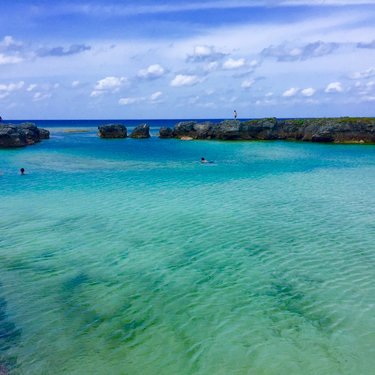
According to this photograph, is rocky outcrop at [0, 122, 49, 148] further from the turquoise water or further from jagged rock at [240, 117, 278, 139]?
jagged rock at [240, 117, 278, 139]

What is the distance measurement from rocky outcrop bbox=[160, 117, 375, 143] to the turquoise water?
49014 millimetres

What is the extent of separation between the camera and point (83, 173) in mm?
39281

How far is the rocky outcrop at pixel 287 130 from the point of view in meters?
71.9

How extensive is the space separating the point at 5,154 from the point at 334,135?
186ft

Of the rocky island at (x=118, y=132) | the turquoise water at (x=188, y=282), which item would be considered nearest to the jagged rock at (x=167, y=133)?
the rocky island at (x=118, y=132)

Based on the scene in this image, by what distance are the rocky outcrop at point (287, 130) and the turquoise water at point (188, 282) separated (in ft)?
161

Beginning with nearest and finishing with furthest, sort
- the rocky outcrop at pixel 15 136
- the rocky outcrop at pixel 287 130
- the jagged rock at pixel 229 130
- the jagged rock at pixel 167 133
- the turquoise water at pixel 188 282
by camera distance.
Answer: the turquoise water at pixel 188 282 < the rocky outcrop at pixel 15 136 < the rocky outcrop at pixel 287 130 < the jagged rock at pixel 229 130 < the jagged rock at pixel 167 133

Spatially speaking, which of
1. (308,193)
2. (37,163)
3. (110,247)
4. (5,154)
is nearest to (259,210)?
(308,193)

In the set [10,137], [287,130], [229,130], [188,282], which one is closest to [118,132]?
[229,130]

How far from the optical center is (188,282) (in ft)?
43.6

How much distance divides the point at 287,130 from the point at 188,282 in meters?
73.8

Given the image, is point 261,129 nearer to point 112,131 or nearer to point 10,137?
point 112,131

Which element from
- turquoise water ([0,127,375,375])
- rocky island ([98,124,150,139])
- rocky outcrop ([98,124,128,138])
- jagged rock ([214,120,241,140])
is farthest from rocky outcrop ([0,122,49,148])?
turquoise water ([0,127,375,375])

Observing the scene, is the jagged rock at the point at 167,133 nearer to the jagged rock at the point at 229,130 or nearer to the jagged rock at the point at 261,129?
the jagged rock at the point at 229,130
